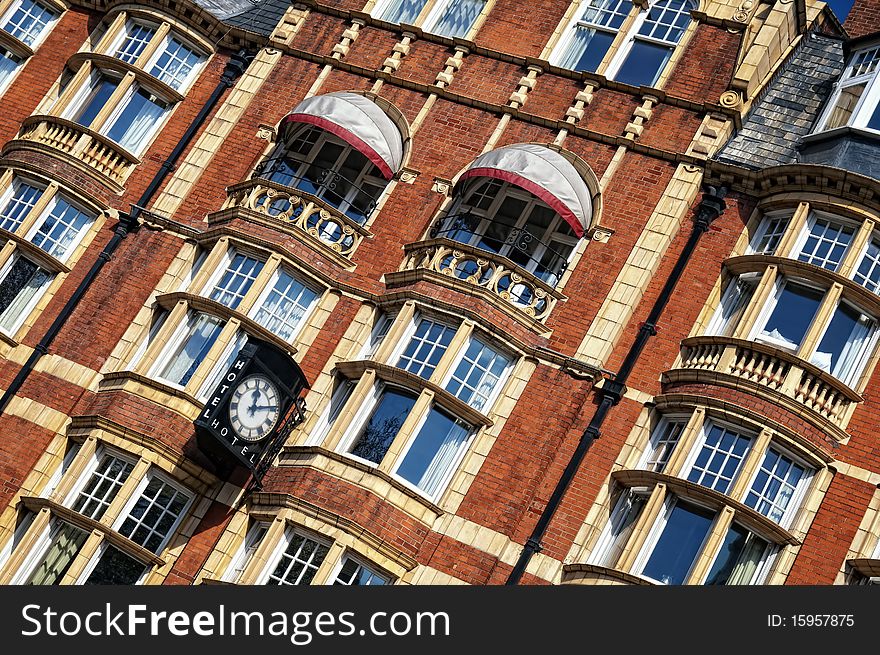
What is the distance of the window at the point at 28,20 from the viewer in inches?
1358

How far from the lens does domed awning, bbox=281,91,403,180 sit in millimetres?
29766

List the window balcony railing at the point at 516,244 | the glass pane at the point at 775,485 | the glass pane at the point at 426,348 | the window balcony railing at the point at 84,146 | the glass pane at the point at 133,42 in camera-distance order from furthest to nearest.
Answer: the glass pane at the point at 133,42 → the window balcony railing at the point at 84,146 → the window balcony railing at the point at 516,244 → the glass pane at the point at 426,348 → the glass pane at the point at 775,485

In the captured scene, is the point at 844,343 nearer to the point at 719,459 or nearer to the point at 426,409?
the point at 719,459

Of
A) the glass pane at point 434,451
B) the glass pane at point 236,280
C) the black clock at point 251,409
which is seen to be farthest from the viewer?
the glass pane at point 236,280

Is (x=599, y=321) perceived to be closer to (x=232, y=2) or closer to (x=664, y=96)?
(x=664, y=96)

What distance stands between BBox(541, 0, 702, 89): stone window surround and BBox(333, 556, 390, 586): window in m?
12.0

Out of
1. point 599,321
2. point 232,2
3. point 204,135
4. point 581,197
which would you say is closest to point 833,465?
point 599,321

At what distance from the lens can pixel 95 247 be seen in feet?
102

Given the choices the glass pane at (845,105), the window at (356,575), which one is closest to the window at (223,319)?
the window at (356,575)

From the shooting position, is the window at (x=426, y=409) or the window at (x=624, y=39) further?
the window at (x=624, y=39)

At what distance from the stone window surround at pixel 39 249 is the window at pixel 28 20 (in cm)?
472

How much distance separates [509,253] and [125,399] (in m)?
8.29

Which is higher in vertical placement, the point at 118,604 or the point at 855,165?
the point at 855,165

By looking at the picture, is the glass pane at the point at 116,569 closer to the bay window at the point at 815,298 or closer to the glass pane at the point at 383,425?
the glass pane at the point at 383,425
